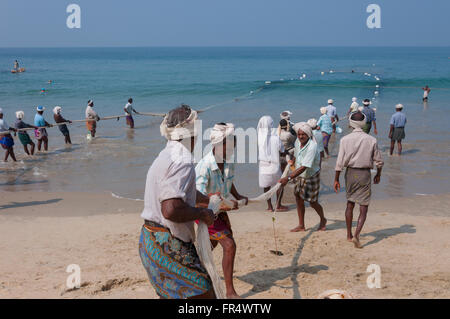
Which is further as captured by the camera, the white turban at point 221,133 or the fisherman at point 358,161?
the fisherman at point 358,161

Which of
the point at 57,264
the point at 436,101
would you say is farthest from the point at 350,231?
the point at 436,101

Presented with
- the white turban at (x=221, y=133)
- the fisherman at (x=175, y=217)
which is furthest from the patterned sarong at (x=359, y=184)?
the fisherman at (x=175, y=217)

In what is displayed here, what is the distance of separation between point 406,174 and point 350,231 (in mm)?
5413

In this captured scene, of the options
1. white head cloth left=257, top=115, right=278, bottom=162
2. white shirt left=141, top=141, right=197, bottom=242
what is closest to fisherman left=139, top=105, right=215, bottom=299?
white shirt left=141, top=141, right=197, bottom=242

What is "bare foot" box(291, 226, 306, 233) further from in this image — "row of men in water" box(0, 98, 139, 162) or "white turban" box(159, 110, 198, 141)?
"row of men in water" box(0, 98, 139, 162)

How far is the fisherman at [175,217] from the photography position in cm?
271

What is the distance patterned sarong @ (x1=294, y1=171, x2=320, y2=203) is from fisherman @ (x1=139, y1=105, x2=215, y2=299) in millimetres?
3722

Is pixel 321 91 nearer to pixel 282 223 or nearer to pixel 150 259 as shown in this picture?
pixel 282 223

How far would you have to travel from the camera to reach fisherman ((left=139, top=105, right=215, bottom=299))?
2.71m

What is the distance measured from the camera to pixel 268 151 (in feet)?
24.7

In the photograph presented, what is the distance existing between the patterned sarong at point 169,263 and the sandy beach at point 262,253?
5.80 ft

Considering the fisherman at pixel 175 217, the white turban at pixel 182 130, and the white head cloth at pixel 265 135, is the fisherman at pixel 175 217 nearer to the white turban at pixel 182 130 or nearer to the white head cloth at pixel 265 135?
the white turban at pixel 182 130

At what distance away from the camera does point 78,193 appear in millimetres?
9711
